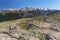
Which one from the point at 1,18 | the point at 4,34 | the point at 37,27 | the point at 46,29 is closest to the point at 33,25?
the point at 37,27

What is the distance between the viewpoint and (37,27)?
15.4m

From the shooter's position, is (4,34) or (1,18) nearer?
(4,34)

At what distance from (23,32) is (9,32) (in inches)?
53.6

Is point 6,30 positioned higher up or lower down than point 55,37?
higher up

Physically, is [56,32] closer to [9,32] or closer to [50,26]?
[50,26]

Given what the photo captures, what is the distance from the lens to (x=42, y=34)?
45.4 ft

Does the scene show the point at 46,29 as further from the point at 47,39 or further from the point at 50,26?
the point at 47,39

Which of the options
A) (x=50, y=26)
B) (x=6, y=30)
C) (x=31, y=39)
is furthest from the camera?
(x=50, y=26)

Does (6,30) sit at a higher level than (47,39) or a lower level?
higher

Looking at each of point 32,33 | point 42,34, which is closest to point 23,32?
point 32,33

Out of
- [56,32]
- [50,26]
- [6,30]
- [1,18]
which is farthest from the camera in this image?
[1,18]

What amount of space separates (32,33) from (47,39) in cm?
165

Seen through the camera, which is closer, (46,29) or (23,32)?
(23,32)

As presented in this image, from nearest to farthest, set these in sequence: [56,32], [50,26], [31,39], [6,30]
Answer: [31,39] → [6,30] → [56,32] → [50,26]
